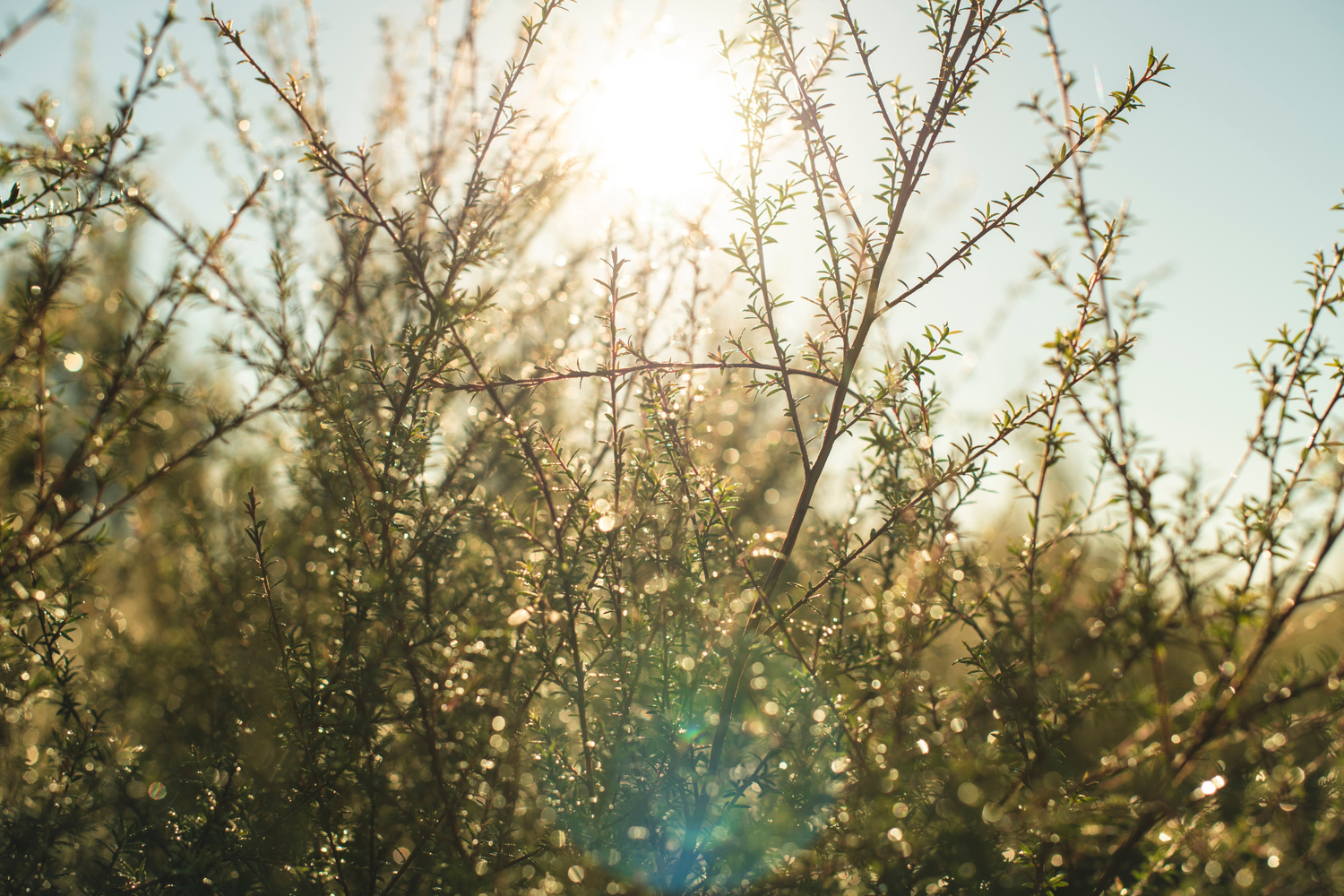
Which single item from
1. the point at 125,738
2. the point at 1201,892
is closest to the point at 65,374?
the point at 125,738

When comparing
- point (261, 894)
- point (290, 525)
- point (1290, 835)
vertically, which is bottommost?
point (1290, 835)

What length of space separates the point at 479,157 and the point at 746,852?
1.43m

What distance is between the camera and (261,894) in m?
1.33

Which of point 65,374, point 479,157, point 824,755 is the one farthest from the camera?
point 65,374

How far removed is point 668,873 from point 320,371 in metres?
1.28

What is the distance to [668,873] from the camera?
1.20 m

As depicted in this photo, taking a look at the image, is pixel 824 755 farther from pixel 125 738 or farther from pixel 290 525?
pixel 290 525

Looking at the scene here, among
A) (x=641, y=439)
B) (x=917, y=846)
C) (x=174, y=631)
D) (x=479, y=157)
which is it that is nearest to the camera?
(x=917, y=846)

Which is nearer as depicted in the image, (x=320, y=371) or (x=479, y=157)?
(x=479, y=157)

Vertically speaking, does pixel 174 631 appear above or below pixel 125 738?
above

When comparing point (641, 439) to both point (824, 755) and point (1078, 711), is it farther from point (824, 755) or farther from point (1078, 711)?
point (1078, 711)

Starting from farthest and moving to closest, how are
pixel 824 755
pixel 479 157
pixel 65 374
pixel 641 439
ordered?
pixel 65 374, pixel 641 439, pixel 824 755, pixel 479 157

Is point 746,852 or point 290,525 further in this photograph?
point 290,525

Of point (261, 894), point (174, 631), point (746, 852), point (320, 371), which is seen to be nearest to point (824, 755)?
point (746, 852)
